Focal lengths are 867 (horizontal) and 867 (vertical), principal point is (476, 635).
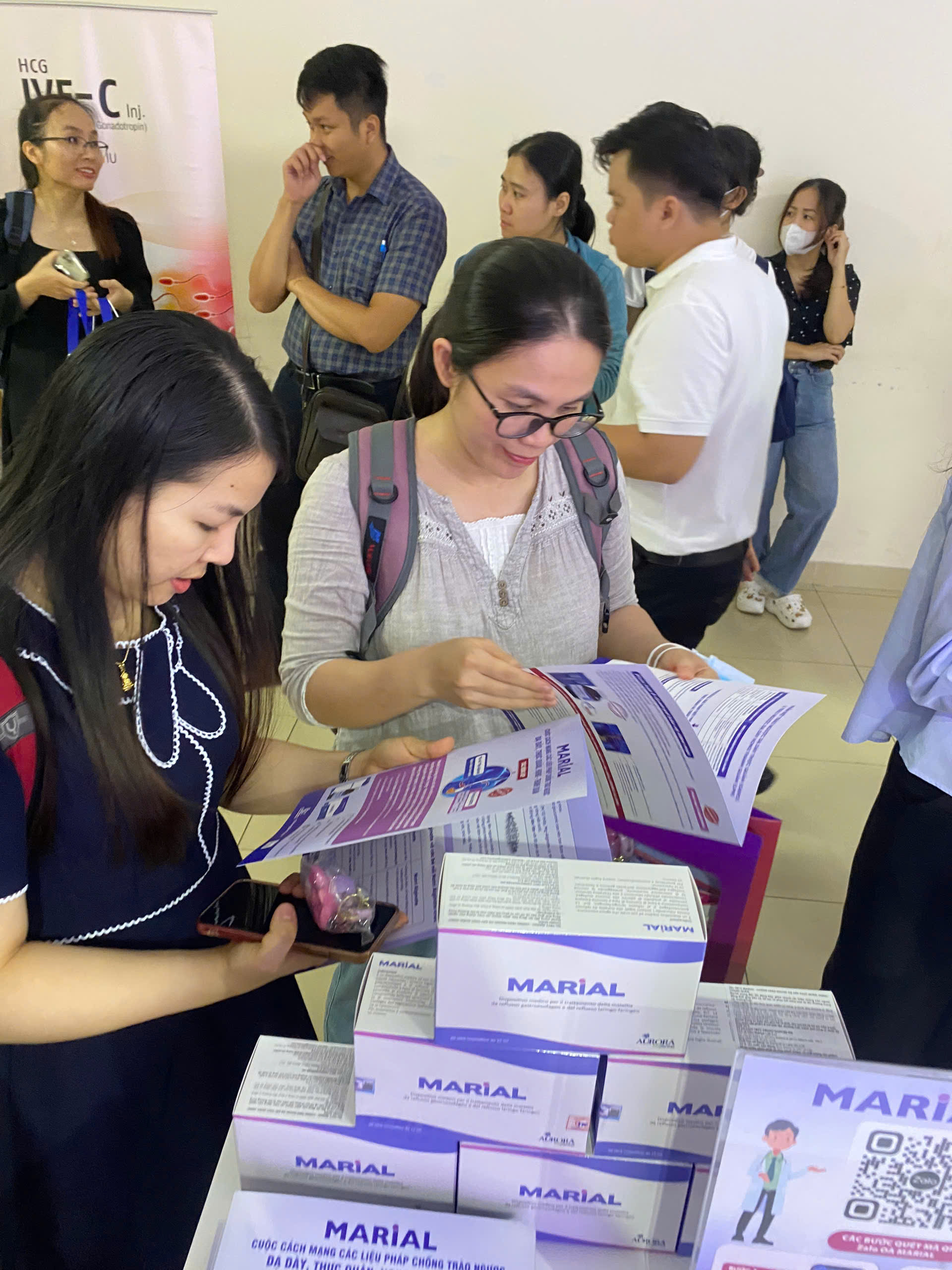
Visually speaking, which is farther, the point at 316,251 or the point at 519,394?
the point at 316,251

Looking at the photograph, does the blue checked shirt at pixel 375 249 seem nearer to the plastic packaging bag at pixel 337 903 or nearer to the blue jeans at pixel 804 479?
the blue jeans at pixel 804 479

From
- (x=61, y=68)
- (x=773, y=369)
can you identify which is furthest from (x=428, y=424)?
(x=61, y=68)

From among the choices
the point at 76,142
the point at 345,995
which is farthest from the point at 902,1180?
the point at 76,142

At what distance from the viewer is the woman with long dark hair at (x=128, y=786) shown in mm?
791

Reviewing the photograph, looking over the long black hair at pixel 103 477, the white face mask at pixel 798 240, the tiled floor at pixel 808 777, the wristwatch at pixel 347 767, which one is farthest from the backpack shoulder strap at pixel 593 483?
the white face mask at pixel 798 240

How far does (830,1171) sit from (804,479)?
11.6ft

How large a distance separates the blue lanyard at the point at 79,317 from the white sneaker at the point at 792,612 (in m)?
2.93

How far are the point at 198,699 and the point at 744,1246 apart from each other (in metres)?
0.73

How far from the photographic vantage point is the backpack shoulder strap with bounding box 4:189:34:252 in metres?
2.75

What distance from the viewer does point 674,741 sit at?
35.4 inches

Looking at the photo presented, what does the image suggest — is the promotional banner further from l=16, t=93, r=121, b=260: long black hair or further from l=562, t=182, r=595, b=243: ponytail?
l=562, t=182, r=595, b=243: ponytail

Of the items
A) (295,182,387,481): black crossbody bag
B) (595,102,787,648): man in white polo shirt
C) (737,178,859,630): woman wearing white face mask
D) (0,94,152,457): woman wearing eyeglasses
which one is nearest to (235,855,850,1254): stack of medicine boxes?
(595,102,787,648): man in white polo shirt

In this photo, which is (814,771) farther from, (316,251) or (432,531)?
(316,251)

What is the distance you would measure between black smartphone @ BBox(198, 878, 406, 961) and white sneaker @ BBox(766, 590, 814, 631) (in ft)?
10.9
